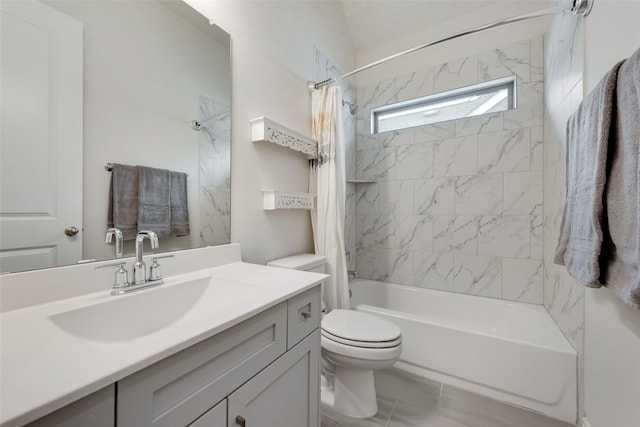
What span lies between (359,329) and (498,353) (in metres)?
0.87

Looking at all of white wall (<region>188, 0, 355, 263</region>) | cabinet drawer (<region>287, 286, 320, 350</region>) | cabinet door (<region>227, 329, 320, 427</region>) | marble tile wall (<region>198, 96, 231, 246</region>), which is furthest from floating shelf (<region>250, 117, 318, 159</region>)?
cabinet door (<region>227, 329, 320, 427</region>)

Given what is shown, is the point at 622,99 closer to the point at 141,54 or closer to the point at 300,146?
the point at 300,146

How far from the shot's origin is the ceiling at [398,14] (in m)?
2.21

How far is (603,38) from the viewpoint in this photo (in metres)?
1.07

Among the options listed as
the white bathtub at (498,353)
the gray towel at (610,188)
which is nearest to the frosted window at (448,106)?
the gray towel at (610,188)

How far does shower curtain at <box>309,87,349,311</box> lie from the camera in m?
1.85

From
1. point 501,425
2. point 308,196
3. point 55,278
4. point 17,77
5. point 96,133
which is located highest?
point 17,77

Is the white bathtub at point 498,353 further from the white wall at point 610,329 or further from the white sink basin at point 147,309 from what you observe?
the white sink basin at point 147,309

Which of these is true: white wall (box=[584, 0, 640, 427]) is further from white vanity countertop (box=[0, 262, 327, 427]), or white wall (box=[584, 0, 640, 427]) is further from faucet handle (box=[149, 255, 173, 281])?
faucet handle (box=[149, 255, 173, 281])

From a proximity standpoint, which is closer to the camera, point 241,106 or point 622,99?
point 622,99

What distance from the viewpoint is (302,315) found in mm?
980

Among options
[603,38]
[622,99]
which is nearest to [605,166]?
[622,99]

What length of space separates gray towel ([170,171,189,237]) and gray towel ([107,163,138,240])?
146 millimetres

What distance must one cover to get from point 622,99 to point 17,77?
1758mm
